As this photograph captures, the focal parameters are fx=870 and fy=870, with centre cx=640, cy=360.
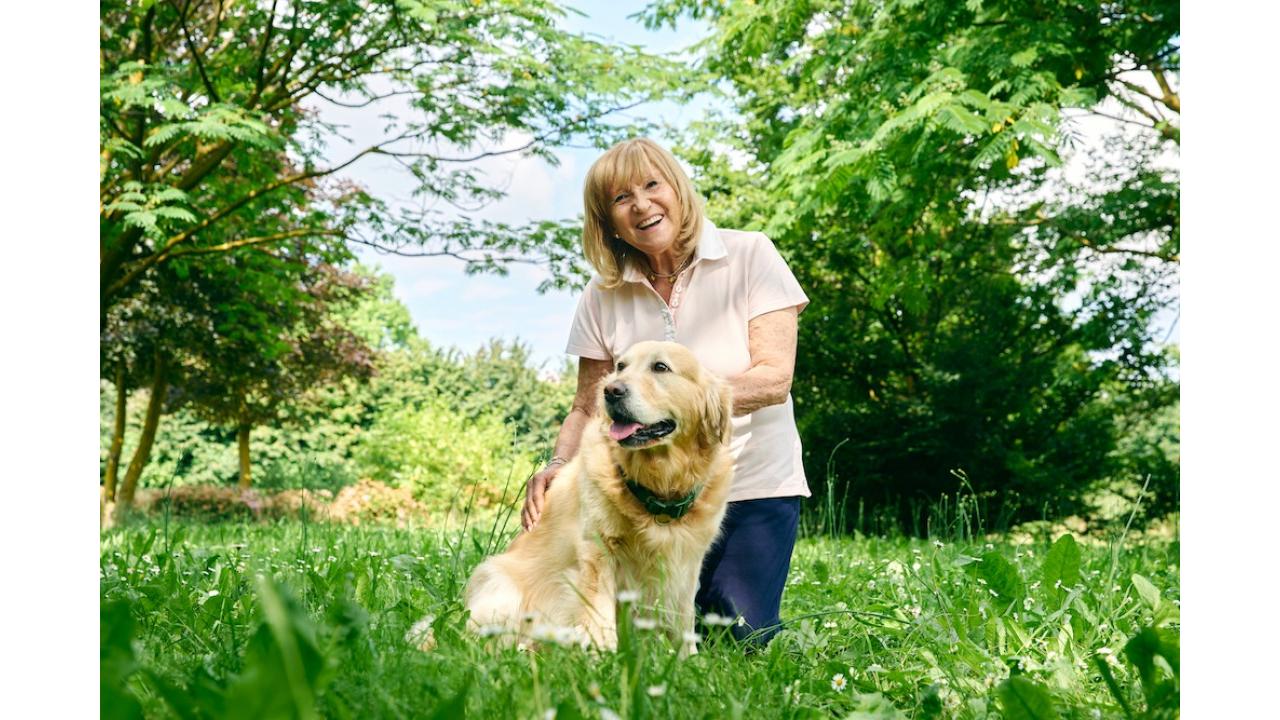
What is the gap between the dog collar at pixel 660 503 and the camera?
2.63 meters

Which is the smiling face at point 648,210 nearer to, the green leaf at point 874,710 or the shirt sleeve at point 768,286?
the shirt sleeve at point 768,286

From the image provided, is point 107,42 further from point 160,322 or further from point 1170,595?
point 1170,595

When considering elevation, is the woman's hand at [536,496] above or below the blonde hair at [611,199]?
below

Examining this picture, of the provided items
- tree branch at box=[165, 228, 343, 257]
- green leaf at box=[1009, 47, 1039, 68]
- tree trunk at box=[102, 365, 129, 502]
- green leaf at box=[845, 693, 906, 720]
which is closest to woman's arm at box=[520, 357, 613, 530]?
green leaf at box=[845, 693, 906, 720]

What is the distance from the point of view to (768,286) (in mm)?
2992

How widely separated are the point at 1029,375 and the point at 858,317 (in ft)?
7.51

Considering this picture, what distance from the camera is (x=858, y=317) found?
1134 cm

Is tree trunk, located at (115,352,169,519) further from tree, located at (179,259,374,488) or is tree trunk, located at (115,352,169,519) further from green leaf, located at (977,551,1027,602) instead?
green leaf, located at (977,551,1027,602)

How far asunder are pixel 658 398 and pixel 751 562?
2.67 feet

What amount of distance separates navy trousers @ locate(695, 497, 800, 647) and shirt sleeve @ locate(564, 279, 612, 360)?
0.74m

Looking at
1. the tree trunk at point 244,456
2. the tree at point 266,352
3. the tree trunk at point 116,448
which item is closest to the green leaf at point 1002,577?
the tree at point 266,352

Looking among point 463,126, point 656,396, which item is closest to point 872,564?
point 656,396

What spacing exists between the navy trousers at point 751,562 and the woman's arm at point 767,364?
0.47 meters
